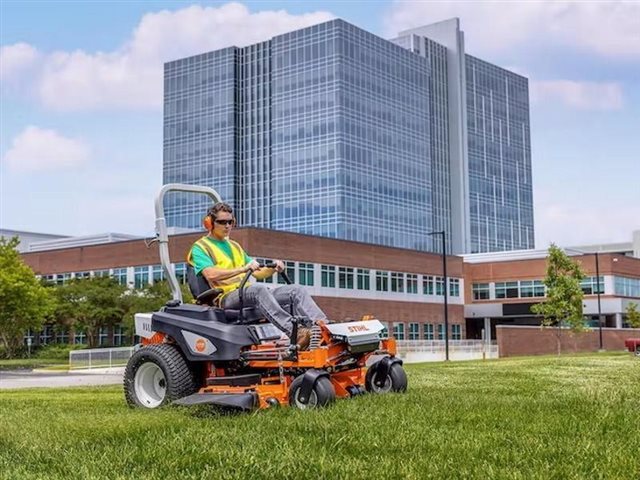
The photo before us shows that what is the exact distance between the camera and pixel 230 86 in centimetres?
11825

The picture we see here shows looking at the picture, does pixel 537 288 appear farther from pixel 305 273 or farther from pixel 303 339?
pixel 303 339

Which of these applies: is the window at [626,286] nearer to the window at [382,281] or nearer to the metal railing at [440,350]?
the window at [382,281]

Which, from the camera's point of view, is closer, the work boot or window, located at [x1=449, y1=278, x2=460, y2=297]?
the work boot

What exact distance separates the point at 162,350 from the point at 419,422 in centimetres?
346

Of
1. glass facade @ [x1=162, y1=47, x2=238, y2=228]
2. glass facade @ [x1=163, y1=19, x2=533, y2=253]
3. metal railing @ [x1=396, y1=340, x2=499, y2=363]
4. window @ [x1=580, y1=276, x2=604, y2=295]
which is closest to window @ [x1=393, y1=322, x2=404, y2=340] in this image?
metal railing @ [x1=396, y1=340, x2=499, y2=363]

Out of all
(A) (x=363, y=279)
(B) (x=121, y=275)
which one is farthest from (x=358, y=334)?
(A) (x=363, y=279)

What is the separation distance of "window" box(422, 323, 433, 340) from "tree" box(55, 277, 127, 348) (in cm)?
2954

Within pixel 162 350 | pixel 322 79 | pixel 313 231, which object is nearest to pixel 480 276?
pixel 313 231

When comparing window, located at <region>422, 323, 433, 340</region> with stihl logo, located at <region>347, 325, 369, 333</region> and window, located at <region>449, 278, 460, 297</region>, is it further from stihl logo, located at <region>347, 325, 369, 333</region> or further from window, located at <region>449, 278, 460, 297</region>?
stihl logo, located at <region>347, 325, 369, 333</region>

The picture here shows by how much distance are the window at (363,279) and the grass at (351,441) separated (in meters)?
58.3

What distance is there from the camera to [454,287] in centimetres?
7938

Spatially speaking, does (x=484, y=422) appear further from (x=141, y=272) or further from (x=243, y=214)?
(x=243, y=214)

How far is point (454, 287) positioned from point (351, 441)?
74.5 metres

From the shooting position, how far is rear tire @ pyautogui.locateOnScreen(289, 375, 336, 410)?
7.89 meters
